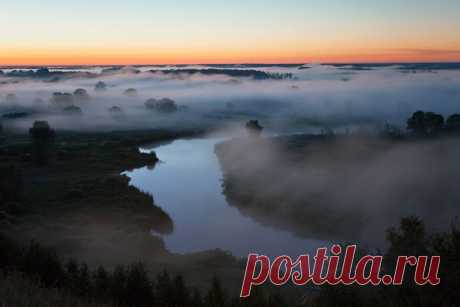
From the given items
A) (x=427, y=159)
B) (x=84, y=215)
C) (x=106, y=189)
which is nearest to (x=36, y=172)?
(x=106, y=189)

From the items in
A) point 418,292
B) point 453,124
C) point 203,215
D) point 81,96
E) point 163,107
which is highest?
point 418,292

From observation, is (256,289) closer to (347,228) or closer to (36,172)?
(347,228)

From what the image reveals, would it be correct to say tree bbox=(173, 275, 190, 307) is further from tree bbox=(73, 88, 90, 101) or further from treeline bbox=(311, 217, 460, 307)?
tree bbox=(73, 88, 90, 101)

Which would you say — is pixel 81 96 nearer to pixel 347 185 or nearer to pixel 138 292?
pixel 347 185

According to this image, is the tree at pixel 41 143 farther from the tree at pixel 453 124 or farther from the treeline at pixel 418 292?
the tree at pixel 453 124

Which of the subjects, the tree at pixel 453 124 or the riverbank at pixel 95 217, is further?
the tree at pixel 453 124

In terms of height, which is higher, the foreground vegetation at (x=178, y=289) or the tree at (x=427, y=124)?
the foreground vegetation at (x=178, y=289)

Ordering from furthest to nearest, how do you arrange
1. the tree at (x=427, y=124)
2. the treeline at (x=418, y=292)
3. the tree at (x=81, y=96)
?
the tree at (x=81, y=96)
the tree at (x=427, y=124)
the treeline at (x=418, y=292)

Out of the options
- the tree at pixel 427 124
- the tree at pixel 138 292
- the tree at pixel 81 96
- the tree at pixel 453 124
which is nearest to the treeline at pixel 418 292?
the tree at pixel 138 292

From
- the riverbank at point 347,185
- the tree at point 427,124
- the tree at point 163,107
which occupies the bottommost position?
the tree at point 163,107

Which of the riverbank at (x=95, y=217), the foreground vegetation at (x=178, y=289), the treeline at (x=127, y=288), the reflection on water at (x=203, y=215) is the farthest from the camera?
the reflection on water at (x=203, y=215)

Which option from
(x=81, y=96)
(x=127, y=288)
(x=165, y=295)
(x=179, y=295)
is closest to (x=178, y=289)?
(x=179, y=295)
